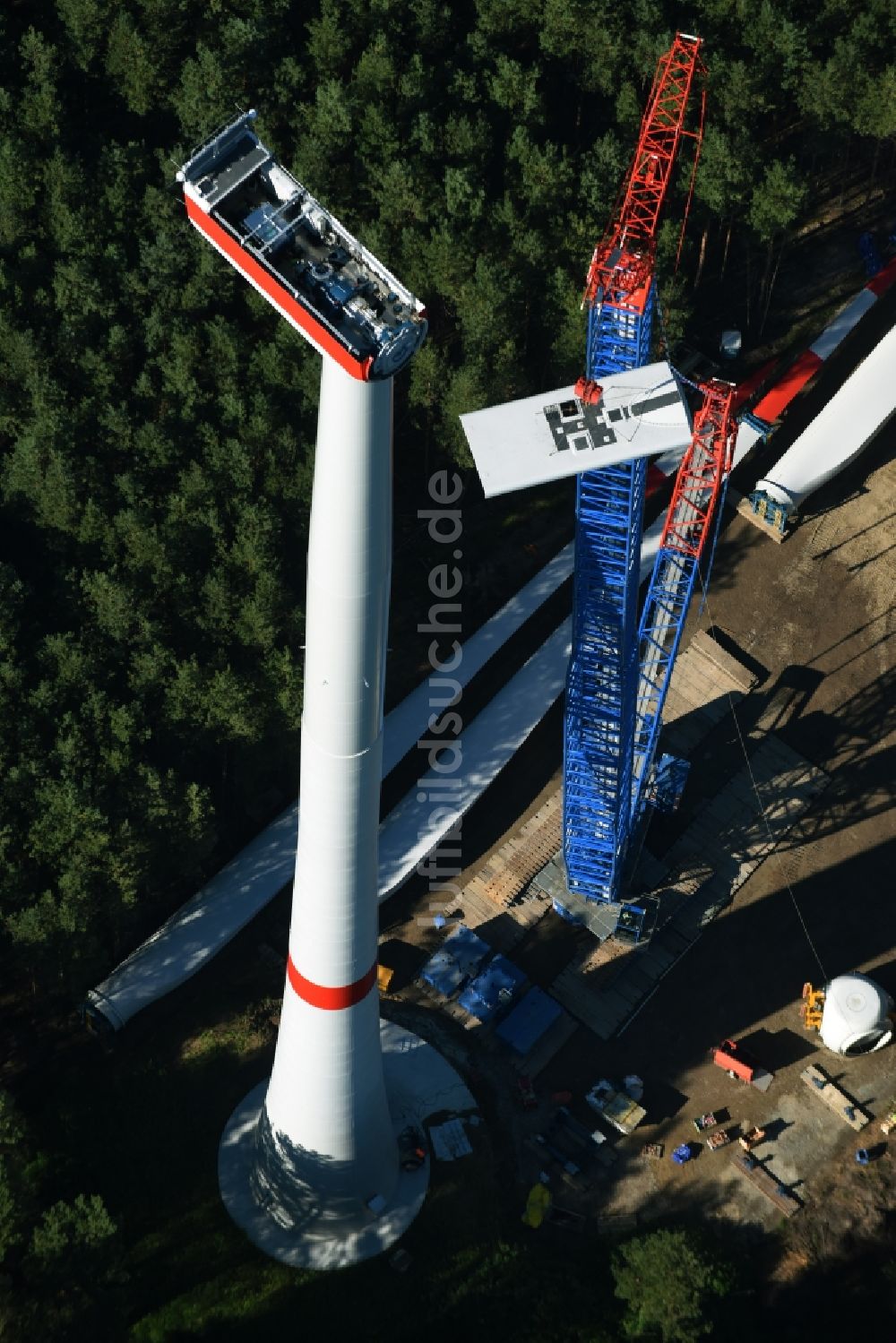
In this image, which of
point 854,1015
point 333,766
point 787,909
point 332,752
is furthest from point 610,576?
point 854,1015

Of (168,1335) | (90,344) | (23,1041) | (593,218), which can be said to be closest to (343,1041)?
(168,1335)

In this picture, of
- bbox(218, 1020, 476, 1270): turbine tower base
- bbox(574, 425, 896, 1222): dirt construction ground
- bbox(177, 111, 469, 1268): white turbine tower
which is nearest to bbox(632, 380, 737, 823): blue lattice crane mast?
bbox(574, 425, 896, 1222): dirt construction ground

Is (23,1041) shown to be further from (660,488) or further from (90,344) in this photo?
(660,488)

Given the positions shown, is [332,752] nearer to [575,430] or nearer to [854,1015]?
[575,430]

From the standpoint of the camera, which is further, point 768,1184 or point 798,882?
point 798,882

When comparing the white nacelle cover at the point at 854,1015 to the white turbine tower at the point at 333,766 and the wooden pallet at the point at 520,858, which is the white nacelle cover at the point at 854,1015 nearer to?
the wooden pallet at the point at 520,858

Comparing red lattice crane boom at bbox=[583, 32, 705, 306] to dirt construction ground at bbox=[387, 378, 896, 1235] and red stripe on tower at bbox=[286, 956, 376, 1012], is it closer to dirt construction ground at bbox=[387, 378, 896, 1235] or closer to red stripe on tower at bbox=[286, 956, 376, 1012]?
dirt construction ground at bbox=[387, 378, 896, 1235]
